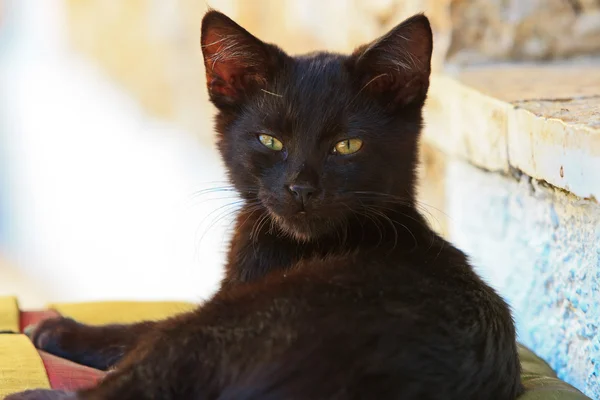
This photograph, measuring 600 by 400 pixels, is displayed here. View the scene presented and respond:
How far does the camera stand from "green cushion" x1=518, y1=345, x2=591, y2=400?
1.52 m

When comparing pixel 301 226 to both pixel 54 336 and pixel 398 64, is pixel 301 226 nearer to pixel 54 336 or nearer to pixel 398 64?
pixel 398 64

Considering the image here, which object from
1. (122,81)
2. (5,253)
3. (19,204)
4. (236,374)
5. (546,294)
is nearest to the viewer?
(236,374)

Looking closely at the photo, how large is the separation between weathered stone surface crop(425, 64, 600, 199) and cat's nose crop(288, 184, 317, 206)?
50 cm

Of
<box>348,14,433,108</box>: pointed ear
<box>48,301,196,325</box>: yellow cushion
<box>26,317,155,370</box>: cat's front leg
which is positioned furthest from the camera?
<box>48,301,196,325</box>: yellow cushion

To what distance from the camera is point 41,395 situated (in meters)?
1.44

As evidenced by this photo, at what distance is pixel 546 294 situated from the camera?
1959 millimetres

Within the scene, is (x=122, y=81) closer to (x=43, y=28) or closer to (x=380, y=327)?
(x=43, y=28)

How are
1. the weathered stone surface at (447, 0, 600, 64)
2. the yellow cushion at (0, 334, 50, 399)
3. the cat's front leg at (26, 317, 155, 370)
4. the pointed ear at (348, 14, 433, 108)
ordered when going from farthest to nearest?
the weathered stone surface at (447, 0, 600, 64) < the cat's front leg at (26, 317, 155, 370) < the pointed ear at (348, 14, 433, 108) < the yellow cushion at (0, 334, 50, 399)

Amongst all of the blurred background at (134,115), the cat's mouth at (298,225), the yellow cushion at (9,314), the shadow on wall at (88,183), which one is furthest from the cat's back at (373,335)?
the shadow on wall at (88,183)

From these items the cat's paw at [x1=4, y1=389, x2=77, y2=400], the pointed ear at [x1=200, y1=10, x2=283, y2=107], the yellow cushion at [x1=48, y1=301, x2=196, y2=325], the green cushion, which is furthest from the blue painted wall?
the cat's paw at [x1=4, y1=389, x2=77, y2=400]

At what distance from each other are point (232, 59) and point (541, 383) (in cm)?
87

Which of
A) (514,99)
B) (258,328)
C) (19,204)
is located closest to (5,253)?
(19,204)

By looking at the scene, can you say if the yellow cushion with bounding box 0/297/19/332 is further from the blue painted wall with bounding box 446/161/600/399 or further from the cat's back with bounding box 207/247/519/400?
the blue painted wall with bounding box 446/161/600/399

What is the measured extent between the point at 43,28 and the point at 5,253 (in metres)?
1.94
